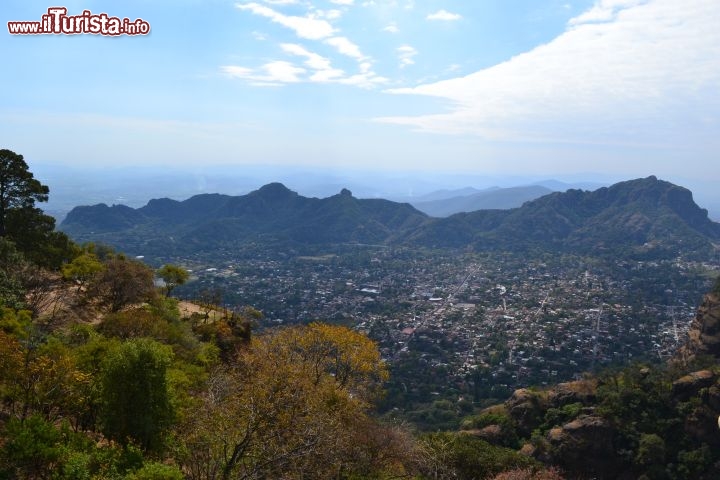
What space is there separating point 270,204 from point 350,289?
96.8 m

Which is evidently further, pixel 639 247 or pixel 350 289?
pixel 639 247

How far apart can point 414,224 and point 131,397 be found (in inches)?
6879

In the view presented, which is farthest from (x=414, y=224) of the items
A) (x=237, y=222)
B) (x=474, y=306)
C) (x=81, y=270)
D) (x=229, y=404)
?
(x=229, y=404)

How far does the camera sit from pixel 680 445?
3077 centimetres

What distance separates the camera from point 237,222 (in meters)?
172

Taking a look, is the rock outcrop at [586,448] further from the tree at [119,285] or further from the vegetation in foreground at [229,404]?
the tree at [119,285]

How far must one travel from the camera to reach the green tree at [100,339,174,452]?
13055mm

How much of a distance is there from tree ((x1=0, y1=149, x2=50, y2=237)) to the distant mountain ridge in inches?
4173

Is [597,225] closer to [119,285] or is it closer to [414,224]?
[414,224]

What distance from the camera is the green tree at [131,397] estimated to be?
42.8ft

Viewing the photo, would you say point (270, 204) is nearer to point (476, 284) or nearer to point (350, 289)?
point (350, 289)

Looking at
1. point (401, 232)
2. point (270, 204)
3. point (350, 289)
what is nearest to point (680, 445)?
point (350, 289)

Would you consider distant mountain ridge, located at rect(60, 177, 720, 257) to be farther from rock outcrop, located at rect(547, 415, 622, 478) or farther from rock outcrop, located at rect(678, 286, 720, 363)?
rock outcrop, located at rect(547, 415, 622, 478)

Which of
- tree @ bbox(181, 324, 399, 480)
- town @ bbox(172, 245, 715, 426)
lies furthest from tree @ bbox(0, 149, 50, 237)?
tree @ bbox(181, 324, 399, 480)
